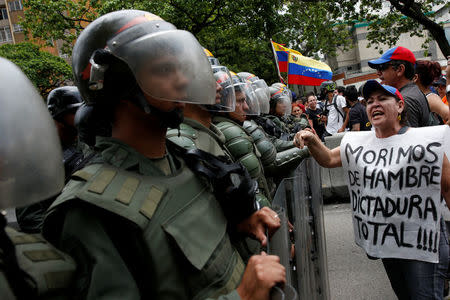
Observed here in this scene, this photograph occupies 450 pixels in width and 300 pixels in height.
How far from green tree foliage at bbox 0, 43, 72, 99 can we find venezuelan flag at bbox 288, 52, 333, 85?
1577 cm

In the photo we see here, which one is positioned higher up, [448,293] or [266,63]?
[266,63]

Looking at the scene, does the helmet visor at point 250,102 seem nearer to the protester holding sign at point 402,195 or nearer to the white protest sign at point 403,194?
the protester holding sign at point 402,195

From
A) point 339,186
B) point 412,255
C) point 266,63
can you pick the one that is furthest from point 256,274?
point 266,63

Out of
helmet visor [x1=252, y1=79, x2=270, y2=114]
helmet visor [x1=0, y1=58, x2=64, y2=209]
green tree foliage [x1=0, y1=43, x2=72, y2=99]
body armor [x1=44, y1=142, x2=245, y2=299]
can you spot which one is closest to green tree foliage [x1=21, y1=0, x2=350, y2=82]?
green tree foliage [x1=0, y1=43, x2=72, y2=99]

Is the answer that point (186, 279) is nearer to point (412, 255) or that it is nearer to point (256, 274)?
point (256, 274)

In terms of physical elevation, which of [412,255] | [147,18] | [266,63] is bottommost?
[412,255]

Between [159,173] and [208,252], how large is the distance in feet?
1.06

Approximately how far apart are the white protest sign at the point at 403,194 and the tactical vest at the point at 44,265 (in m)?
2.11

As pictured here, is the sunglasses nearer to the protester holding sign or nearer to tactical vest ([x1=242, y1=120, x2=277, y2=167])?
the protester holding sign

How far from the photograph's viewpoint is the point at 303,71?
8805 mm

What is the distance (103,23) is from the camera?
1.38m

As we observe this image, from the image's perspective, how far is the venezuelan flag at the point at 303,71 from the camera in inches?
342

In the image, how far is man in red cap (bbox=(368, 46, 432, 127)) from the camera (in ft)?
10.3

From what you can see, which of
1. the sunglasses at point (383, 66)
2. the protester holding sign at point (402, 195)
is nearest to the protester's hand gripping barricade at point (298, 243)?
the protester holding sign at point (402, 195)
